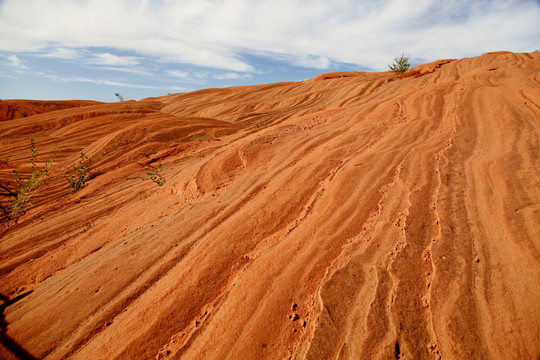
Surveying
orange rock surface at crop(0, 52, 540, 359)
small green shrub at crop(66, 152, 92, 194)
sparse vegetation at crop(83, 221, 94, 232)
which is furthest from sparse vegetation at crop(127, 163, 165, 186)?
sparse vegetation at crop(83, 221, 94, 232)

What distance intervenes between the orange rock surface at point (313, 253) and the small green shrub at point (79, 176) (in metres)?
0.74

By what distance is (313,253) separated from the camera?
2408 millimetres

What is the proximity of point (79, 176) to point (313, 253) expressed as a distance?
6.25 metres

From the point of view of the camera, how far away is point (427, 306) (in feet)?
6.02

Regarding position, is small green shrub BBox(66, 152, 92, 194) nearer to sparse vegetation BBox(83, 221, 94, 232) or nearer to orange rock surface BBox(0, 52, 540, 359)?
orange rock surface BBox(0, 52, 540, 359)

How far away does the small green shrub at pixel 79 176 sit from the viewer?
6.01 meters

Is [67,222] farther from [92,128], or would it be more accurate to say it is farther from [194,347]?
[92,128]

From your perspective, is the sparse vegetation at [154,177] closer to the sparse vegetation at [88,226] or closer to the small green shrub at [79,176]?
the small green shrub at [79,176]

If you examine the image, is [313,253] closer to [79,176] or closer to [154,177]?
[154,177]

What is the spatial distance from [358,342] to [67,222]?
4918 millimetres

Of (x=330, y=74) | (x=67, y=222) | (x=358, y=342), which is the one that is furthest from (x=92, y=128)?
(x=330, y=74)

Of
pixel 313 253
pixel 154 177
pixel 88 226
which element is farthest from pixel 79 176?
pixel 313 253

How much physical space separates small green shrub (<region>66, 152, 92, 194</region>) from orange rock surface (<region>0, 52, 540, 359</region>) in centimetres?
74

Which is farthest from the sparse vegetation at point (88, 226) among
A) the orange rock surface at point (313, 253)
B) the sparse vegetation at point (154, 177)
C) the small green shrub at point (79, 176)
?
the small green shrub at point (79, 176)
